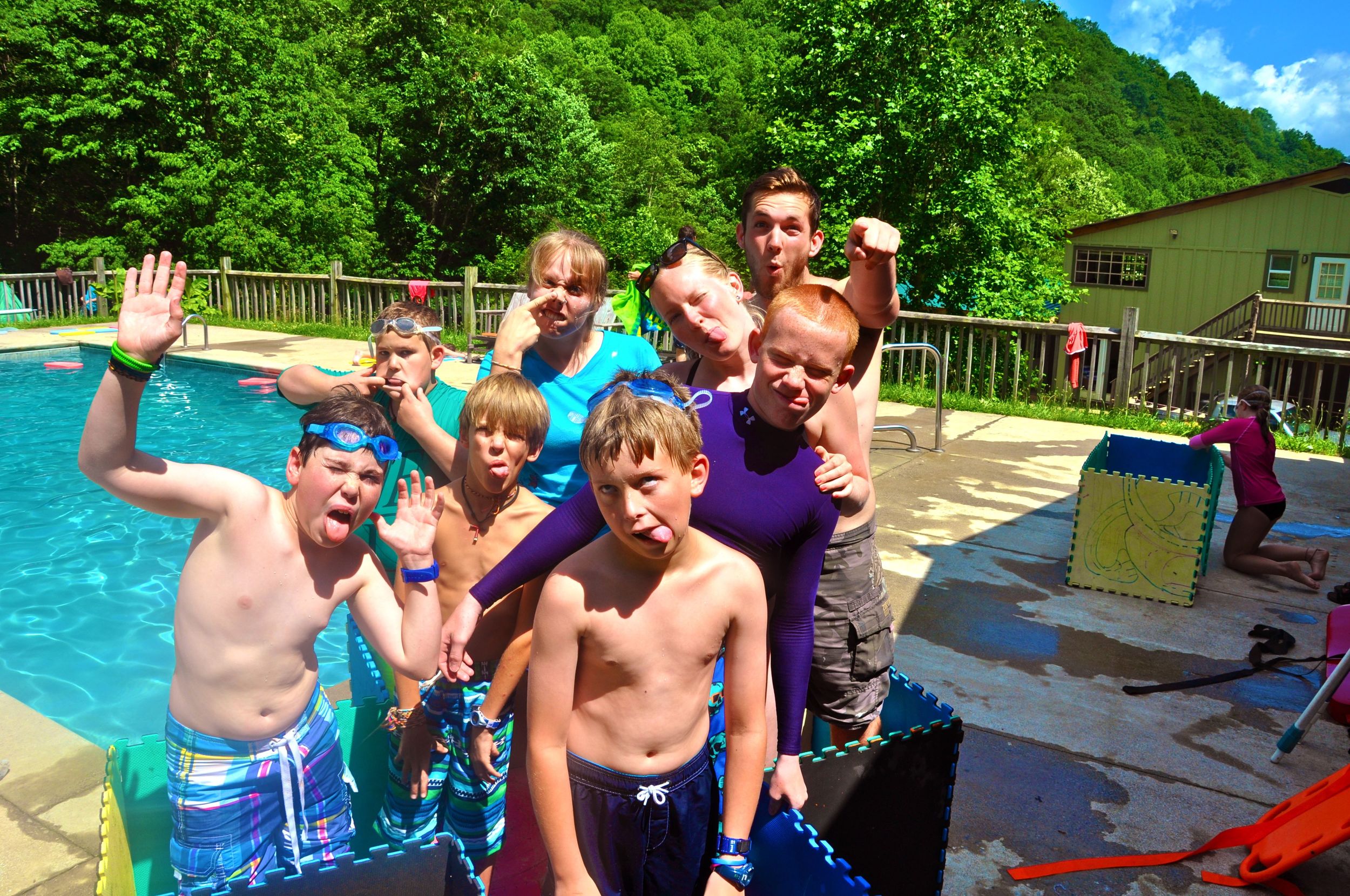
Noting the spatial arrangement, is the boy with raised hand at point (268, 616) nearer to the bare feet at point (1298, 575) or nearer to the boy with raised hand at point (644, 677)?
the boy with raised hand at point (644, 677)

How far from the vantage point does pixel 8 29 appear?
797 inches

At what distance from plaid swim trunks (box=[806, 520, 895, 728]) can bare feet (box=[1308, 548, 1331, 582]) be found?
442 cm

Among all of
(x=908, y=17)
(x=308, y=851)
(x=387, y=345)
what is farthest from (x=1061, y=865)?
(x=908, y=17)

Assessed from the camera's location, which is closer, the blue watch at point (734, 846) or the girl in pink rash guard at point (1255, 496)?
the blue watch at point (734, 846)

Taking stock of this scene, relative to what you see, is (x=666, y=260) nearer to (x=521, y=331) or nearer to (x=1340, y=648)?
(x=521, y=331)

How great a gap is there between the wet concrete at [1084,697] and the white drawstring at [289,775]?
6.23ft

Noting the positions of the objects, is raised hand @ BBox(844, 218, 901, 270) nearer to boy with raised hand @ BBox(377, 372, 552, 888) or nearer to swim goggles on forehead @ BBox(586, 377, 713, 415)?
swim goggles on forehead @ BBox(586, 377, 713, 415)

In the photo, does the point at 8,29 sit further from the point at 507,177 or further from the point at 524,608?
the point at 524,608

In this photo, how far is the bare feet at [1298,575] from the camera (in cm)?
545

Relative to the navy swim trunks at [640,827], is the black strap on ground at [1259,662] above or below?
below

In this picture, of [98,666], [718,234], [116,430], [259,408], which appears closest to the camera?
[116,430]

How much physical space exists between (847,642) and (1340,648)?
2813mm

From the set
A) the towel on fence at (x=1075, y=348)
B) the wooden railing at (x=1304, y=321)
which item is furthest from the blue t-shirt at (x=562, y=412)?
the wooden railing at (x=1304, y=321)

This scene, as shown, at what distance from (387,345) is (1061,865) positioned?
2.66 m
